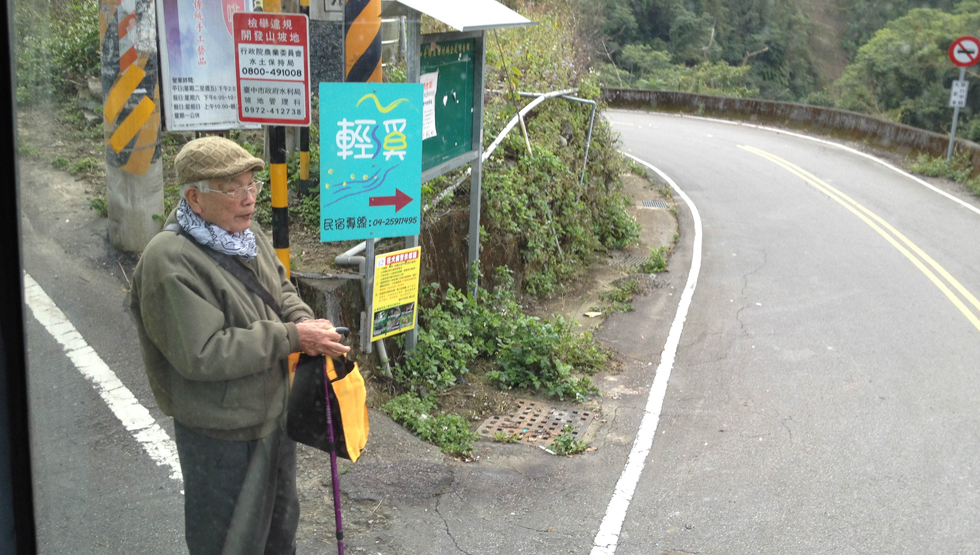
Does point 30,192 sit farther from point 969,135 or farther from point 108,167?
point 969,135

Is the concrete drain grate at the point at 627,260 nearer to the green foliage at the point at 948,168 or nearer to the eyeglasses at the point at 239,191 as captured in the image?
the eyeglasses at the point at 239,191

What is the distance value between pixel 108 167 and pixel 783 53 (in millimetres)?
57957

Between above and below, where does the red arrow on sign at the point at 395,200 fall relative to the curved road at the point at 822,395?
above

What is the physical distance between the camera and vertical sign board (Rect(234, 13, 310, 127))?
463 cm

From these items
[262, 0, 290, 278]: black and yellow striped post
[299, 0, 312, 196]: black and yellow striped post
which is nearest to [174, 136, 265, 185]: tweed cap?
[262, 0, 290, 278]: black and yellow striped post

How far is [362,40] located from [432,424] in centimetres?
266

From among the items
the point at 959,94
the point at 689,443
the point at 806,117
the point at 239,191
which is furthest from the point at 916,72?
the point at 239,191

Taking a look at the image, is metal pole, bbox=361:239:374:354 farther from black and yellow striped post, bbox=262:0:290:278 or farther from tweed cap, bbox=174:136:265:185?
tweed cap, bbox=174:136:265:185

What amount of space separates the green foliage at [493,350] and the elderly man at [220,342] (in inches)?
123

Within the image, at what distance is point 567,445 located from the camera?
19.5 feet

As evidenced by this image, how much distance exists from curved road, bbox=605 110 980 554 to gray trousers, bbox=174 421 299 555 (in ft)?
7.43

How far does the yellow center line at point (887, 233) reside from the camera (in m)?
10.5

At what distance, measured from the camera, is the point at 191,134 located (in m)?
8.08

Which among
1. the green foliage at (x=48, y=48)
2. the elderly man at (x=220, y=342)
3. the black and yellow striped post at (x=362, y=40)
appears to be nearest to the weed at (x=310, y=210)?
the black and yellow striped post at (x=362, y=40)
